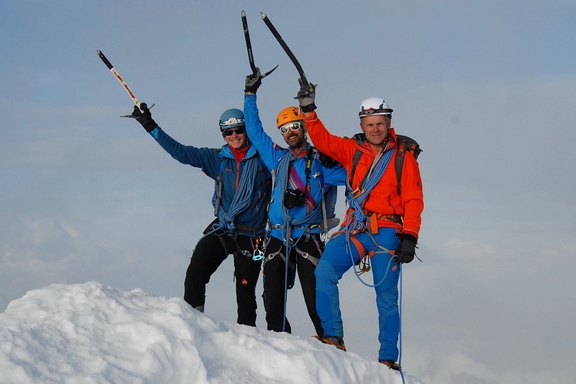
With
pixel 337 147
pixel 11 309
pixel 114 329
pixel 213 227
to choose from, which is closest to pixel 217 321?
pixel 114 329

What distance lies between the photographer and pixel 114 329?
596 centimetres

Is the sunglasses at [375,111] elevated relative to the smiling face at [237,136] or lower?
elevated

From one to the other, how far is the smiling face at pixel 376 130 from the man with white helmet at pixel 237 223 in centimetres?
207

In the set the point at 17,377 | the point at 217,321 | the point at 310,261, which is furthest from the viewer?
the point at 310,261

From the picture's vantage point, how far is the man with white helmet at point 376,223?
8.33m

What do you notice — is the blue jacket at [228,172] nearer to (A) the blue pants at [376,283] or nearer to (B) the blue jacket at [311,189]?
(B) the blue jacket at [311,189]

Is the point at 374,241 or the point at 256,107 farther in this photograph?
the point at 256,107

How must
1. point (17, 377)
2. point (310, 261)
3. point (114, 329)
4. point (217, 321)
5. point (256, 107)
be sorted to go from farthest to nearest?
point (256, 107) < point (310, 261) < point (217, 321) < point (114, 329) < point (17, 377)

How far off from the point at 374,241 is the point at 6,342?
4452 mm

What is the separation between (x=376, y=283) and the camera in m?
8.38

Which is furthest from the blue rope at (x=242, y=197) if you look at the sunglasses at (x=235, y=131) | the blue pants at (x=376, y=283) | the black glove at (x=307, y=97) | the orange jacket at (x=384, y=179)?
the blue pants at (x=376, y=283)

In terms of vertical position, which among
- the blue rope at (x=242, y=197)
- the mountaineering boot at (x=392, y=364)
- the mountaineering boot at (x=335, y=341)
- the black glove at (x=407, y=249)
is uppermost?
the blue rope at (x=242, y=197)

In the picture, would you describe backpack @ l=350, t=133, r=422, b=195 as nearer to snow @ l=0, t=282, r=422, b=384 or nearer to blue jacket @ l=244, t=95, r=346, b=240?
blue jacket @ l=244, t=95, r=346, b=240

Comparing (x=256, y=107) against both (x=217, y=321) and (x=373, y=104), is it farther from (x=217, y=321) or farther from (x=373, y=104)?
→ (x=217, y=321)
